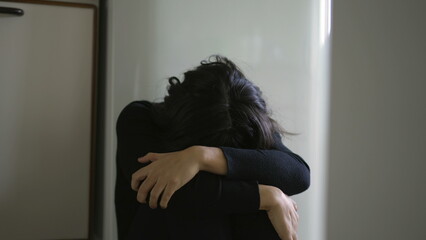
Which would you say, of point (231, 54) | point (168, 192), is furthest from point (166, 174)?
point (231, 54)

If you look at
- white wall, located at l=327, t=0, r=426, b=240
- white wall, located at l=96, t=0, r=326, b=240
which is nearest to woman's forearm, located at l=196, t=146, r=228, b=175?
white wall, located at l=96, t=0, r=326, b=240

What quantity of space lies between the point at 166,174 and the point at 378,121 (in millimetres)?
977

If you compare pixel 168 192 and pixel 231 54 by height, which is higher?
pixel 231 54

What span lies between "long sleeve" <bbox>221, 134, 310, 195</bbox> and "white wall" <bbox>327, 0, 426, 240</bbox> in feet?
2.16

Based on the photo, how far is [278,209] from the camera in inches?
25.7

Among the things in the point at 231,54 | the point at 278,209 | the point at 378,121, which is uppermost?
→ the point at 231,54

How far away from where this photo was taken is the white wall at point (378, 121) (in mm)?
1331

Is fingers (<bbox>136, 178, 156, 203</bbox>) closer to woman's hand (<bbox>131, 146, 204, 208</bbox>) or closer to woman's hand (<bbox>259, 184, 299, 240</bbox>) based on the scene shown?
woman's hand (<bbox>131, 146, 204, 208</bbox>)

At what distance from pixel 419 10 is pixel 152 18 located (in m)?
0.99

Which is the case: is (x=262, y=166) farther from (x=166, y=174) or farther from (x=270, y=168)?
(x=166, y=174)

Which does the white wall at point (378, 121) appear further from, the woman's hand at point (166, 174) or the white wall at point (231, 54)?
the woman's hand at point (166, 174)

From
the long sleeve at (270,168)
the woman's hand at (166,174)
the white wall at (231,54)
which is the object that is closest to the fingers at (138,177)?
the woman's hand at (166,174)

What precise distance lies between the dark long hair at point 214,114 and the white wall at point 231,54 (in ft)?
0.56

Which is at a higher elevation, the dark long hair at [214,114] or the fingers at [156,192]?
the dark long hair at [214,114]
